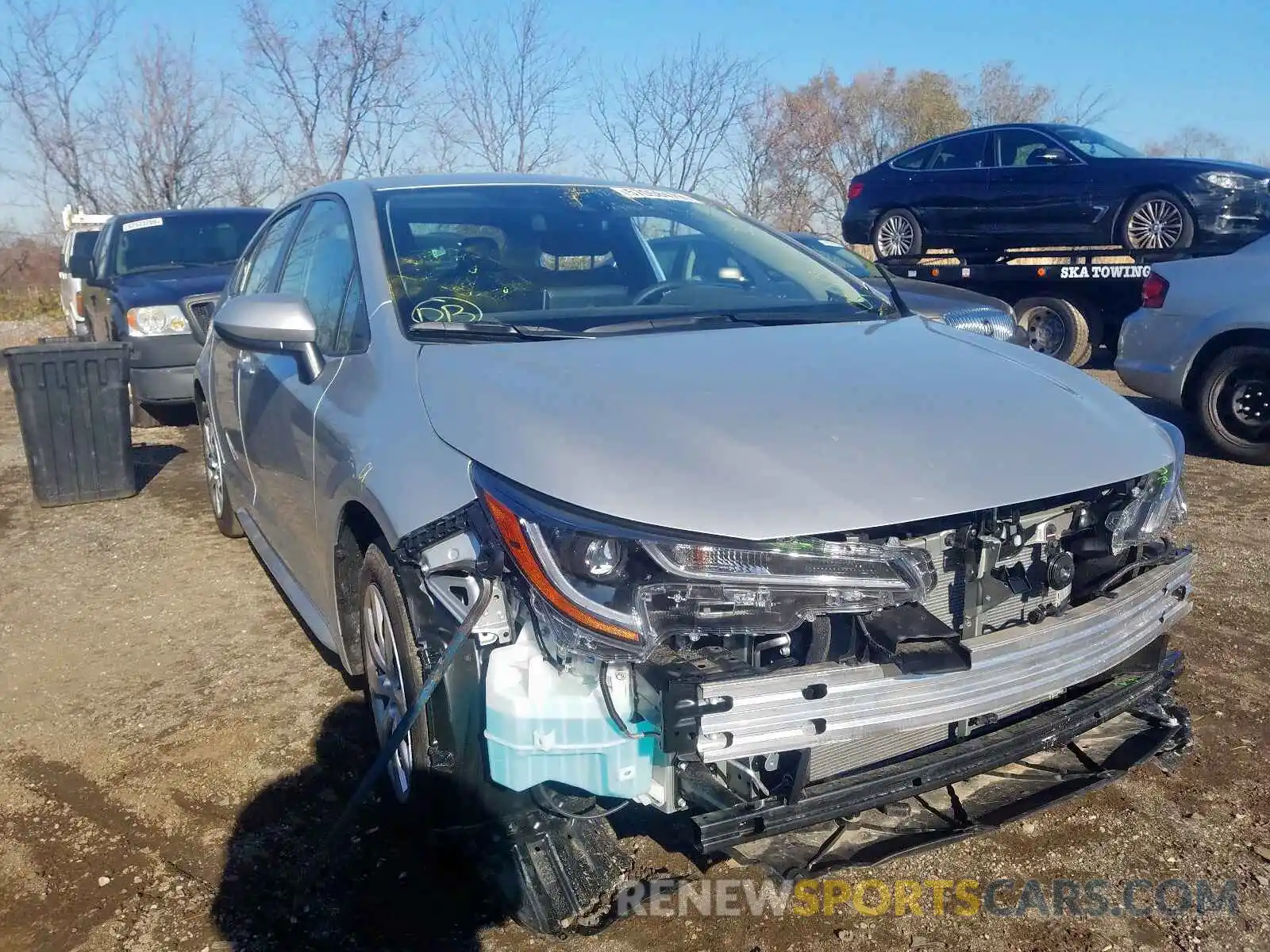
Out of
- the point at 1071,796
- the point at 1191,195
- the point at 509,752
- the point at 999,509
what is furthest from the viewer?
the point at 1191,195

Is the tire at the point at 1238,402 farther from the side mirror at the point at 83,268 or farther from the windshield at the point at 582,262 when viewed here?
the side mirror at the point at 83,268

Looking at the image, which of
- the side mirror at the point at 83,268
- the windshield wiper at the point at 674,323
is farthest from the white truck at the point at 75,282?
the windshield wiper at the point at 674,323

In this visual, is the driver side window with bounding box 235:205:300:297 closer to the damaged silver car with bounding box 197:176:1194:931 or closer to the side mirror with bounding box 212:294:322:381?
the side mirror with bounding box 212:294:322:381

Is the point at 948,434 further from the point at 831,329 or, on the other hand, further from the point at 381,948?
Answer: the point at 381,948

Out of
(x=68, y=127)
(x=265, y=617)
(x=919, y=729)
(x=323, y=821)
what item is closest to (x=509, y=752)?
(x=919, y=729)

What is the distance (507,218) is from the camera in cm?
339

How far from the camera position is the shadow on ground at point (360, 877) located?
2.37 metres

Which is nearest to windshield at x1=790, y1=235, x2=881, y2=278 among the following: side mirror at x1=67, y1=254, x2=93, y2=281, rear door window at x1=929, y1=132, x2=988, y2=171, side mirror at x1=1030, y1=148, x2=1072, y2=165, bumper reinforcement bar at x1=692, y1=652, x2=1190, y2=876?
rear door window at x1=929, y1=132, x2=988, y2=171

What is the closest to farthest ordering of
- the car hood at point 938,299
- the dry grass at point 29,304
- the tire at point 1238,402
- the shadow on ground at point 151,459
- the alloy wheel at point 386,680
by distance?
the alloy wheel at point 386,680, the tire at point 1238,402, the car hood at point 938,299, the shadow on ground at point 151,459, the dry grass at point 29,304

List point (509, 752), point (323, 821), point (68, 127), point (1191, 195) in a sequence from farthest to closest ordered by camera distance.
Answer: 1. point (68, 127)
2. point (1191, 195)
3. point (323, 821)
4. point (509, 752)

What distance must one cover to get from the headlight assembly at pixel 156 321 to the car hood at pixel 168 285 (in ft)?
0.17

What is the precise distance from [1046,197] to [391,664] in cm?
975

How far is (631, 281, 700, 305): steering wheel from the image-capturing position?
3.15 metres

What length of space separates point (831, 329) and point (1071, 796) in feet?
4.54
